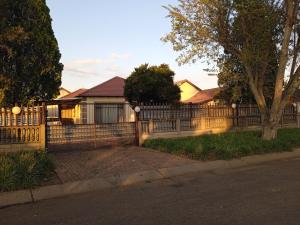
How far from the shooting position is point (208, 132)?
17.3 metres

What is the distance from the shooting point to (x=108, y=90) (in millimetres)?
30094

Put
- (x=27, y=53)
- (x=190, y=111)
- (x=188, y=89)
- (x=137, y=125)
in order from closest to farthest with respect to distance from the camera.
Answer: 1. (x=27, y=53)
2. (x=137, y=125)
3. (x=190, y=111)
4. (x=188, y=89)

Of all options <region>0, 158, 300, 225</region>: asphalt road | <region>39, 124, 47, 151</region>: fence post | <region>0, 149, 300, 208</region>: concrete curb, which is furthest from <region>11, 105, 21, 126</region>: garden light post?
<region>0, 158, 300, 225</region>: asphalt road

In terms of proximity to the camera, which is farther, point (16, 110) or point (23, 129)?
point (23, 129)

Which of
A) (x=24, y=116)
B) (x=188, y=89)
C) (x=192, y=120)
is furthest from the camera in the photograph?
(x=188, y=89)

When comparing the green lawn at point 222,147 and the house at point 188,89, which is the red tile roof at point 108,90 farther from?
the house at point 188,89

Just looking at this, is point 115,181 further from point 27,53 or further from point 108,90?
point 108,90

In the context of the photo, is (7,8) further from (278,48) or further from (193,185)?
(278,48)

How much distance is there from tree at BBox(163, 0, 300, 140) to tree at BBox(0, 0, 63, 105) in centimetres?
492

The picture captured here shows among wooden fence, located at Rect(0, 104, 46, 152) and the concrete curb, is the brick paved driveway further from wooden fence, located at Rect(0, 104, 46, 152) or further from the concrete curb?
wooden fence, located at Rect(0, 104, 46, 152)

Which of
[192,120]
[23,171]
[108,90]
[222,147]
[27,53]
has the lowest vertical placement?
[23,171]

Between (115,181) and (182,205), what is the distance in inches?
108

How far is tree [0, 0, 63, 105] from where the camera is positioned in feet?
40.7

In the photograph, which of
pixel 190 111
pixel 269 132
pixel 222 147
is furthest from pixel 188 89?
A: pixel 222 147
